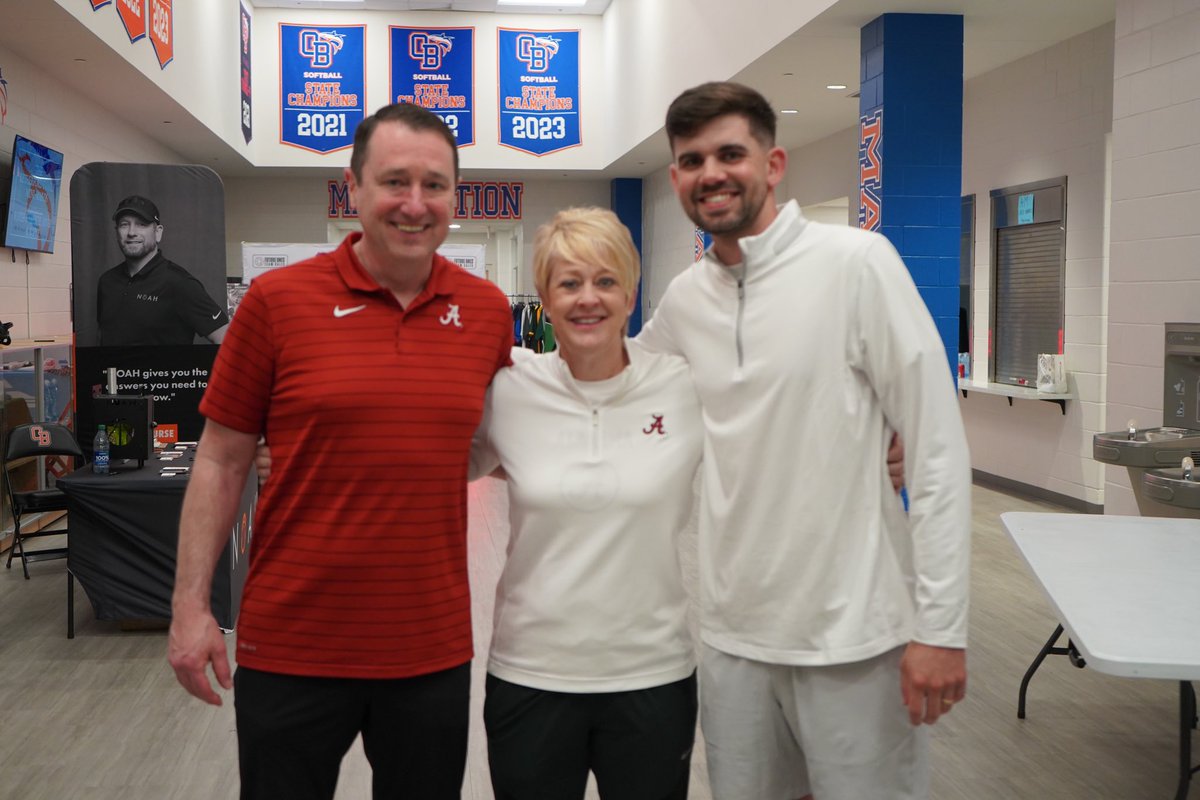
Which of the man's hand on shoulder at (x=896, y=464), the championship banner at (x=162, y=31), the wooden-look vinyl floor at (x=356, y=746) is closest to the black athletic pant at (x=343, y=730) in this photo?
the man's hand on shoulder at (x=896, y=464)

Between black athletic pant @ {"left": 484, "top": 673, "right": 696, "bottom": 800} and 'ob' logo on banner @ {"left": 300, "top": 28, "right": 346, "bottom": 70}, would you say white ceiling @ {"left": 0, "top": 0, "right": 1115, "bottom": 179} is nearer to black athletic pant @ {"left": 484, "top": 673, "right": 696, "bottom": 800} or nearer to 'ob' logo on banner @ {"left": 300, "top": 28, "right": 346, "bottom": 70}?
'ob' logo on banner @ {"left": 300, "top": 28, "right": 346, "bottom": 70}

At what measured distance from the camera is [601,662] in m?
1.78

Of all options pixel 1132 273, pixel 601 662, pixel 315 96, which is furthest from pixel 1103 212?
pixel 315 96

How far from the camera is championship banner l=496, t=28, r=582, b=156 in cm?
1423

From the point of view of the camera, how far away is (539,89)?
1433cm

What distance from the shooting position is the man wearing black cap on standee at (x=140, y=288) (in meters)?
5.84

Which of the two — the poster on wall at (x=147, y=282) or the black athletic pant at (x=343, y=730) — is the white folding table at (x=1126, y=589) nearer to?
the black athletic pant at (x=343, y=730)

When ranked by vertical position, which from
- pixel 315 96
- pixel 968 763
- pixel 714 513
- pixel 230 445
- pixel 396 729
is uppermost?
pixel 315 96

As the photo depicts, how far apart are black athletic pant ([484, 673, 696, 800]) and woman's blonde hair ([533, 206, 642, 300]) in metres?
0.68

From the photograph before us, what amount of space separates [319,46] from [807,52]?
835cm

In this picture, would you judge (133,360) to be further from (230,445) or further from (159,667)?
(230,445)

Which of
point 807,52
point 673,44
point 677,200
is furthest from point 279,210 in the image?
point 807,52

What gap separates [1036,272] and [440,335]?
728 cm

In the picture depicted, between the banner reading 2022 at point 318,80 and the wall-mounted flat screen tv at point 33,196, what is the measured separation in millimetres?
5740
